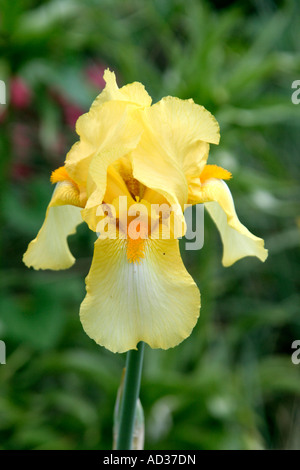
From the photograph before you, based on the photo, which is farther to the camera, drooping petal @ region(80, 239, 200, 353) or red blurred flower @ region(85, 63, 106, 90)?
red blurred flower @ region(85, 63, 106, 90)

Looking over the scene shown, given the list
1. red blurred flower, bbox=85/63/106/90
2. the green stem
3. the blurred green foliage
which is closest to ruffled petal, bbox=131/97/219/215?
the green stem

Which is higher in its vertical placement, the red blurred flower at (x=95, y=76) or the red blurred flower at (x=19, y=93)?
the red blurred flower at (x=95, y=76)

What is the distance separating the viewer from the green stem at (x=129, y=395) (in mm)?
432

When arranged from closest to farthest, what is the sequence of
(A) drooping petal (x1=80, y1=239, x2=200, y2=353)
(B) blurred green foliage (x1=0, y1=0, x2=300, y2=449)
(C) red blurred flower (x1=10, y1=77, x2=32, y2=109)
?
(A) drooping petal (x1=80, y1=239, x2=200, y2=353)
(B) blurred green foliage (x1=0, y1=0, x2=300, y2=449)
(C) red blurred flower (x1=10, y1=77, x2=32, y2=109)

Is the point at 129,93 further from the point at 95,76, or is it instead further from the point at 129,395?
the point at 95,76

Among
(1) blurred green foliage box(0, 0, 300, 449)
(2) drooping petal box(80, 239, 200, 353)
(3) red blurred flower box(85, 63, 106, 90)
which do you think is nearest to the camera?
(2) drooping petal box(80, 239, 200, 353)

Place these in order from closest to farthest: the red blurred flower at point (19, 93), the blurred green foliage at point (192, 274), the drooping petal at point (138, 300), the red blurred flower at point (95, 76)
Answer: the drooping petal at point (138, 300) < the blurred green foliage at point (192, 274) < the red blurred flower at point (19, 93) < the red blurred flower at point (95, 76)

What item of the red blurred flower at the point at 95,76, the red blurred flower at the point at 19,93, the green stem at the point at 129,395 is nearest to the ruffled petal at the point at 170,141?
the green stem at the point at 129,395

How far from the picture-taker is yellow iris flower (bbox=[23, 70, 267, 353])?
0.41 m

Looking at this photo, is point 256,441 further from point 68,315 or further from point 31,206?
point 31,206

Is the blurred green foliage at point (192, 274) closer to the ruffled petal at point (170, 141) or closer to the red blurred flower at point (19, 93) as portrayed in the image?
the red blurred flower at point (19, 93)

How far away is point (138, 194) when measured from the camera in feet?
1.54

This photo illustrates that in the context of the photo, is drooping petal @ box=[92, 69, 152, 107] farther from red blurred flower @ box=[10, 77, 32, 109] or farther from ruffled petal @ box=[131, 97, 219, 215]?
red blurred flower @ box=[10, 77, 32, 109]
